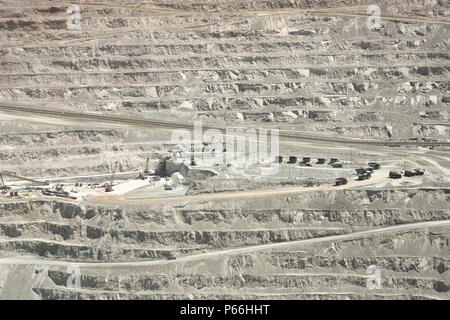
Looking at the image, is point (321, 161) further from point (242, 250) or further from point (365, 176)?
point (242, 250)

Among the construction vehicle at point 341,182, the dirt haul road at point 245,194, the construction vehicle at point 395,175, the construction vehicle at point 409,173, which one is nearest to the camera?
the dirt haul road at point 245,194

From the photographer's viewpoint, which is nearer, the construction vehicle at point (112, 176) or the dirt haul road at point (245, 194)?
the dirt haul road at point (245, 194)

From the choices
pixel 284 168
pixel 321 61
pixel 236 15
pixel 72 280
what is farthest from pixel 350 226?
pixel 236 15

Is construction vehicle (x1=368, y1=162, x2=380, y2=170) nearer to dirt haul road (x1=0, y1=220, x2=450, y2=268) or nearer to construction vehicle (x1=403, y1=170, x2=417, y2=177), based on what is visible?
construction vehicle (x1=403, y1=170, x2=417, y2=177)

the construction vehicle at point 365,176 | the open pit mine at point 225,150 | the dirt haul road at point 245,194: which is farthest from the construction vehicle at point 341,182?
the construction vehicle at point 365,176

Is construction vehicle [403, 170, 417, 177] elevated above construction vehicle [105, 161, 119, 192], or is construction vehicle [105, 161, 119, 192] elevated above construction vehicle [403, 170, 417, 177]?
construction vehicle [403, 170, 417, 177]

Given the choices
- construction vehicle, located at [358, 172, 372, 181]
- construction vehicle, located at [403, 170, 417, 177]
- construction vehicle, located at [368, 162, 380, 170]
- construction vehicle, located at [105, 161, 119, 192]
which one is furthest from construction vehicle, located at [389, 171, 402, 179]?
construction vehicle, located at [105, 161, 119, 192]

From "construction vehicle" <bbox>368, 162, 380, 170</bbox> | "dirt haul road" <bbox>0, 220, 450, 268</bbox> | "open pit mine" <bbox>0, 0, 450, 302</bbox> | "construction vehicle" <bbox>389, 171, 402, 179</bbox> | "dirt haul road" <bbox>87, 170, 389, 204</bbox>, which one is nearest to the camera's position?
"open pit mine" <bbox>0, 0, 450, 302</bbox>

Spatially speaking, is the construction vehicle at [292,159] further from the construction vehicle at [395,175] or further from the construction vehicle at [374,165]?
the construction vehicle at [395,175]

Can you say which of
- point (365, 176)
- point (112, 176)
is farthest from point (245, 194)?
point (112, 176)
